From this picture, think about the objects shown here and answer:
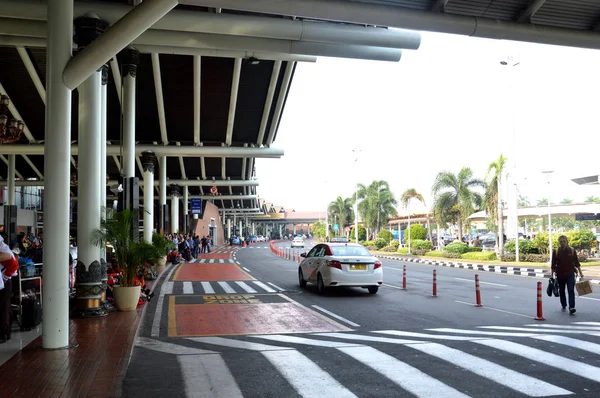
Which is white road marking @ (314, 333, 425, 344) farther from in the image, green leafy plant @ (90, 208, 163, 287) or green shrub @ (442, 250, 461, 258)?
green shrub @ (442, 250, 461, 258)

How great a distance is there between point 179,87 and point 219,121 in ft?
13.1

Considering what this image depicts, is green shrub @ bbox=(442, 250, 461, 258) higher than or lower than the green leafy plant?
lower

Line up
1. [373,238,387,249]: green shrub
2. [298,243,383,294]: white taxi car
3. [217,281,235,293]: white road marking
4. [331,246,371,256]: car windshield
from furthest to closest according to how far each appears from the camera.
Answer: [373,238,387,249]: green shrub < [217,281,235,293]: white road marking < [331,246,371,256]: car windshield < [298,243,383,294]: white taxi car

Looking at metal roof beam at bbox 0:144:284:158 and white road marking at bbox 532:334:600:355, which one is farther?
metal roof beam at bbox 0:144:284:158

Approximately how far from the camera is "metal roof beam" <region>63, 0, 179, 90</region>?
7795mm

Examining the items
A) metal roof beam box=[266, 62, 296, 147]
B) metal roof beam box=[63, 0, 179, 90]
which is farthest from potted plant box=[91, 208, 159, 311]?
metal roof beam box=[266, 62, 296, 147]

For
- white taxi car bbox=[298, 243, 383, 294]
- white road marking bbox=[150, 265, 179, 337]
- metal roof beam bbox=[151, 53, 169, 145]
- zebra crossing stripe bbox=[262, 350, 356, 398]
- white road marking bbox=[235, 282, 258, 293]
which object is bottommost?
white road marking bbox=[235, 282, 258, 293]

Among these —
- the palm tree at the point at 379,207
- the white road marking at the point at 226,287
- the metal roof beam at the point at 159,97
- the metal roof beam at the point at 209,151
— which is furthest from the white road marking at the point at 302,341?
the palm tree at the point at 379,207

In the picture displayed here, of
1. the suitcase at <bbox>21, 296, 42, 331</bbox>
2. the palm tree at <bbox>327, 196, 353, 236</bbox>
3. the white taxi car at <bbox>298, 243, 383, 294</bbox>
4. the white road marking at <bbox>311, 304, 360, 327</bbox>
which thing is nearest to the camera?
the suitcase at <bbox>21, 296, 42, 331</bbox>

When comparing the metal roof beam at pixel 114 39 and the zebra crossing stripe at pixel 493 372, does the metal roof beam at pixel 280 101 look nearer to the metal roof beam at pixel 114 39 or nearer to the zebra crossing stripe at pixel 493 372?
the metal roof beam at pixel 114 39

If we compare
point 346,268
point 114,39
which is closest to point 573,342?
point 346,268

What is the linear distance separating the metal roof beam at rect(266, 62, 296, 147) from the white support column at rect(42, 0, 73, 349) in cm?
1317

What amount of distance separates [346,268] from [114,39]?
31.8 ft

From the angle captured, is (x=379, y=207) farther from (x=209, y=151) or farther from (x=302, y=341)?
(x=302, y=341)
